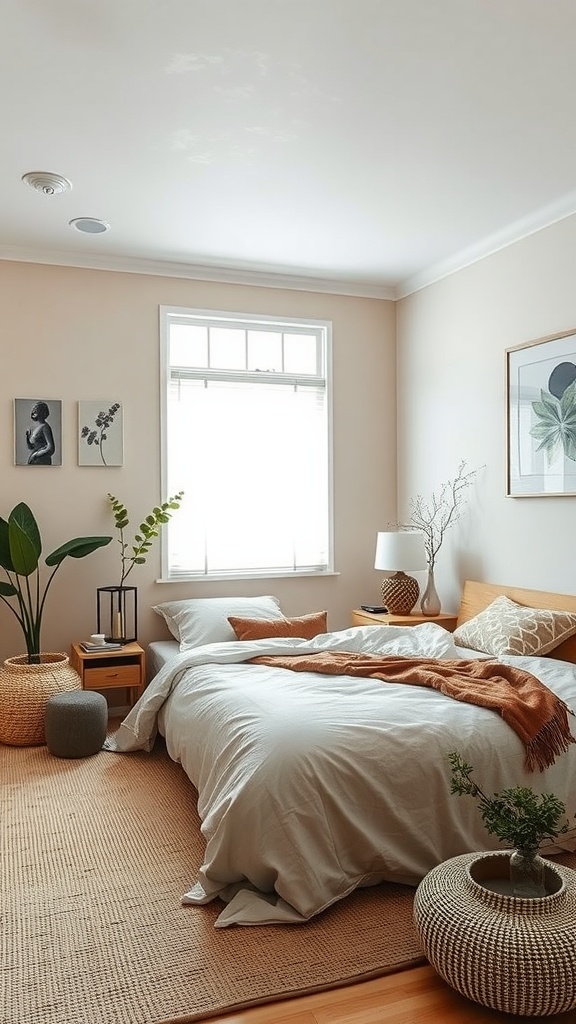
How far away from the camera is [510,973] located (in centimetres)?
186

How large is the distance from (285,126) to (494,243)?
67.9 inches

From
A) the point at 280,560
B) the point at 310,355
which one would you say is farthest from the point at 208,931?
the point at 310,355

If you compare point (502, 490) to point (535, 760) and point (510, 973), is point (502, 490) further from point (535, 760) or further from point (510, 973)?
point (510, 973)

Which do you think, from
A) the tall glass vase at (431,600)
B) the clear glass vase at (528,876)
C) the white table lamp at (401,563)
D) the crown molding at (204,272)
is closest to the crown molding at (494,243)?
the crown molding at (204,272)

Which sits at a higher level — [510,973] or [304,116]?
[304,116]

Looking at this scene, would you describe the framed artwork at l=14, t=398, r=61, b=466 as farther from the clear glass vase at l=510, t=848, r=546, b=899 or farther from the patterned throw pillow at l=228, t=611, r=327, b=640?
the clear glass vase at l=510, t=848, r=546, b=899

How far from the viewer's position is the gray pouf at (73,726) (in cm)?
388

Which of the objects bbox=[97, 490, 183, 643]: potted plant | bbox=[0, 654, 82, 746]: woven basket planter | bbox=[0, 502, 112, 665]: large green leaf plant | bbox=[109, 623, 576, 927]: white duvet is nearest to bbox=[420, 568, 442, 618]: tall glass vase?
bbox=[97, 490, 183, 643]: potted plant

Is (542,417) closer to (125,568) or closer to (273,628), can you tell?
(273,628)

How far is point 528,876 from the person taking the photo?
2.05 metres

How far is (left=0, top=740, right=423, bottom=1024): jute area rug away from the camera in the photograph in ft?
6.60

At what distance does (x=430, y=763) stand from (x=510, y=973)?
0.78m

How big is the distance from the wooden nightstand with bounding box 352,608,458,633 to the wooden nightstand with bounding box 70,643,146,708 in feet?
4.56

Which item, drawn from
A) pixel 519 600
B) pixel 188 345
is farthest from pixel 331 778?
pixel 188 345
